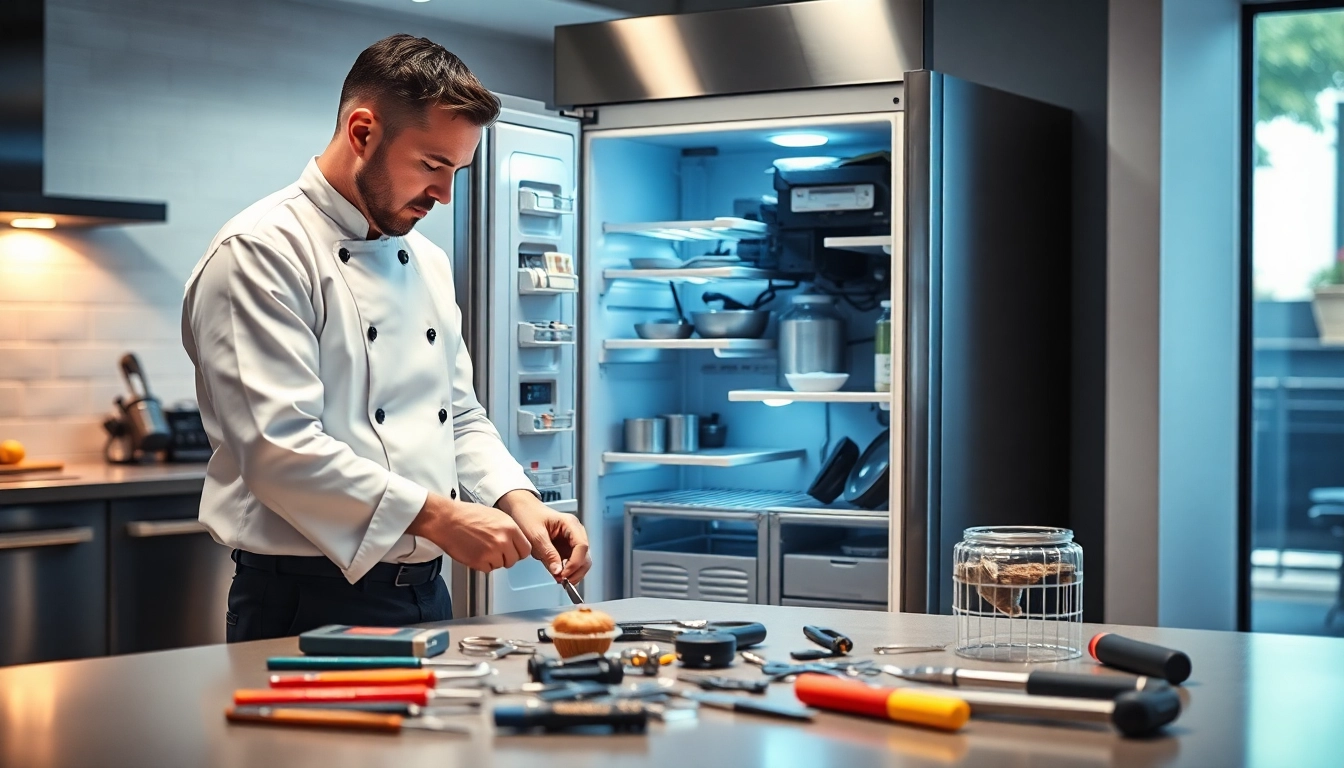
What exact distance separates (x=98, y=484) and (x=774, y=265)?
6.06 feet

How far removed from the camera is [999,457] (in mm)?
3789

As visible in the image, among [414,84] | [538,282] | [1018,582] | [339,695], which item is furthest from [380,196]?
[538,282]

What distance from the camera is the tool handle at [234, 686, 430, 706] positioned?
1.47 m

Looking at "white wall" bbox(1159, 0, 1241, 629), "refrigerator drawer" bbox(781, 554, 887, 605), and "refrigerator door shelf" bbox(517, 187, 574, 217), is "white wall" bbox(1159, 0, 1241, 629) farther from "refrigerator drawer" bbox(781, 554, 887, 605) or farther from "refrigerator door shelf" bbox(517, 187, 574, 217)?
"refrigerator door shelf" bbox(517, 187, 574, 217)

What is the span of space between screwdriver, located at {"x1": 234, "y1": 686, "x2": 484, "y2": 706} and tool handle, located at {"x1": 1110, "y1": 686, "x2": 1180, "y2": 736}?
618mm

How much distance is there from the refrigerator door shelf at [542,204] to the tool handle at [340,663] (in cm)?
222

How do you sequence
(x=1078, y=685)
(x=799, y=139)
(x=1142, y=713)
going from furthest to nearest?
(x=799, y=139) < (x=1078, y=685) < (x=1142, y=713)

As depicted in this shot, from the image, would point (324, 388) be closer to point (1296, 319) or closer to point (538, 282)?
point (538, 282)

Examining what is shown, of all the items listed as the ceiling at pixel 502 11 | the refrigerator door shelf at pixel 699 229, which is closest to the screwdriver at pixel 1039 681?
the refrigerator door shelf at pixel 699 229

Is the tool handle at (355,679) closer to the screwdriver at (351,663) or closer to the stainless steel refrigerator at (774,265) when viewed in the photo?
the screwdriver at (351,663)

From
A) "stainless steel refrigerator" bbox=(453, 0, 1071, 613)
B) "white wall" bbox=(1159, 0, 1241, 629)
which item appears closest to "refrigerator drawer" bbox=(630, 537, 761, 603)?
"stainless steel refrigerator" bbox=(453, 0, 1071, 613)

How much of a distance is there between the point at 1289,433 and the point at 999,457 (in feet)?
3.51

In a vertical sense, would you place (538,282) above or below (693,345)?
above

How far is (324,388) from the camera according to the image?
203cm
